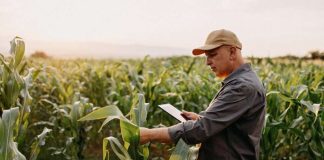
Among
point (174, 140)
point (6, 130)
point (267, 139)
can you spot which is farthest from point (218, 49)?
point (267, 139)

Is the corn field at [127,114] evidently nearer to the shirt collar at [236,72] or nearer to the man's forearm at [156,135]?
the man's forearm at [156,135]

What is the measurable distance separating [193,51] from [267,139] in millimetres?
2266

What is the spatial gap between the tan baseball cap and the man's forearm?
437 millimetres

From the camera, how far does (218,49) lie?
91.1 inches

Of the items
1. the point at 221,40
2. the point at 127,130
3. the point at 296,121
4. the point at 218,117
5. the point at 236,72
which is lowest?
the point at 296,121

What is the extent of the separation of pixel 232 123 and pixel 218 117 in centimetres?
13

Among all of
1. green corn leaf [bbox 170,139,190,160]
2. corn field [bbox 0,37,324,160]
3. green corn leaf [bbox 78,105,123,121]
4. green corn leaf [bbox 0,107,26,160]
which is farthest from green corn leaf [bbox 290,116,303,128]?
green corn leaf [bbox 0,107,26,160]

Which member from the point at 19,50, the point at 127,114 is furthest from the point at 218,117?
the point at 19,50

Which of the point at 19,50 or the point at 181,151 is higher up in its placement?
the point at 19,50

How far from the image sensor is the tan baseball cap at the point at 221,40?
2.30 meters

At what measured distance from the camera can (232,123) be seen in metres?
2.35

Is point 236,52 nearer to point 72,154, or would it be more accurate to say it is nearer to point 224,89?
point 224,89

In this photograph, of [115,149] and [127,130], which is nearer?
[127,130]

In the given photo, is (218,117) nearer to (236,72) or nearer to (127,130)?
(236,72)
